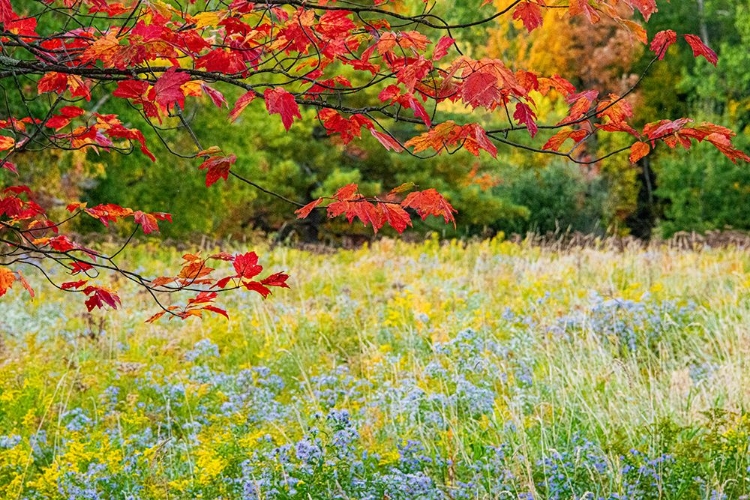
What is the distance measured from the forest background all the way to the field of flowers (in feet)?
11.2

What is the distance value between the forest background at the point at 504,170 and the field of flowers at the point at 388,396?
3.42m

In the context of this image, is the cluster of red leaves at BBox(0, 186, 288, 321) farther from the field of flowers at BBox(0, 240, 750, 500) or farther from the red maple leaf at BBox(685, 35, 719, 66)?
→ the red maple leaf at BBox(685, 35, 719, 66)

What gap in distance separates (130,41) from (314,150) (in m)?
15.8

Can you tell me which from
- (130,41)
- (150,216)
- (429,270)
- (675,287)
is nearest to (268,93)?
(130,41)

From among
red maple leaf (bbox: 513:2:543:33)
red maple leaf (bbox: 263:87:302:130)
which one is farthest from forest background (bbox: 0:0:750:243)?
red maple leaf (bbox: 263:87:302:130)

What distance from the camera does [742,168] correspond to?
22141mm

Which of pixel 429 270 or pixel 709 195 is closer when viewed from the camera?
pixel 429 270

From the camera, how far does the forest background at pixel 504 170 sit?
1354 centimetres

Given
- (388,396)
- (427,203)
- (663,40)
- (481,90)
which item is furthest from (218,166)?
(388,396)

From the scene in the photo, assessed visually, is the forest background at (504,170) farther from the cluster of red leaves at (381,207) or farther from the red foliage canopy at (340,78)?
the cluster of red leaves at (381,207)

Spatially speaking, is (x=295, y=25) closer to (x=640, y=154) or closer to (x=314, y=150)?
(x=640, y=154)

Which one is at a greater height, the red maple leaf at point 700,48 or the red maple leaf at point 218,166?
the red maple leaf at point 700,48

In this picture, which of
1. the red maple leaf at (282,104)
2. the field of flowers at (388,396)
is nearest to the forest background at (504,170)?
the field of flowers at (388,396)

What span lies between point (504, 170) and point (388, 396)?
700 inches
